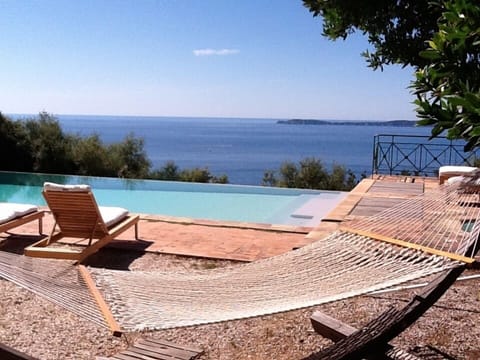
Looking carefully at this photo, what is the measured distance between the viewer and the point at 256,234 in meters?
5.68

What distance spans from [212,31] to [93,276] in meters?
23.9

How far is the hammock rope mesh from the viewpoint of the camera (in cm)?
212

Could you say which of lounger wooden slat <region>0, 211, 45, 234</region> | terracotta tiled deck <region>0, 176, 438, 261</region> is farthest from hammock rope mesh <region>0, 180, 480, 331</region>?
lounger wooden slat <region>0, 211, 45, 234</region>

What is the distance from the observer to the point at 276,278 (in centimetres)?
255

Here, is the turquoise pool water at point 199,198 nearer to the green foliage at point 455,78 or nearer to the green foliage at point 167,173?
the green foliage at point 167,173

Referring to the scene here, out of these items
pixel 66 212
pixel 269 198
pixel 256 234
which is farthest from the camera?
pixel 269 198

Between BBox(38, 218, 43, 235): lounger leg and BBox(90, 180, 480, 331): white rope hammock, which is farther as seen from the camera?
BBox(38, 218, 43, 235): lounger leg

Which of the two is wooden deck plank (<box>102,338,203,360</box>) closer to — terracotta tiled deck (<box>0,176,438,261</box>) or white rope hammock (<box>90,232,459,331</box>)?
white rope hammock (<box>90,232,459,331</box>)

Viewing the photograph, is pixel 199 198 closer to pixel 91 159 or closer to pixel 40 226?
pixel 40 226

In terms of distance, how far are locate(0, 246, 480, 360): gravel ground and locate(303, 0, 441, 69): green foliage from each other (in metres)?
1.73

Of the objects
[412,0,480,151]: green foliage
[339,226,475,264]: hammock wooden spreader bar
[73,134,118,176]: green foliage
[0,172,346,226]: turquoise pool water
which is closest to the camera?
[412,0,480,151]: green foliage

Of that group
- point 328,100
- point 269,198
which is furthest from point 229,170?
point 269,198

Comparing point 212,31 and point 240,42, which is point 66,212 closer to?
point 212,31

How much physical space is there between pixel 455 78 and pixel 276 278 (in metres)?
1.25
